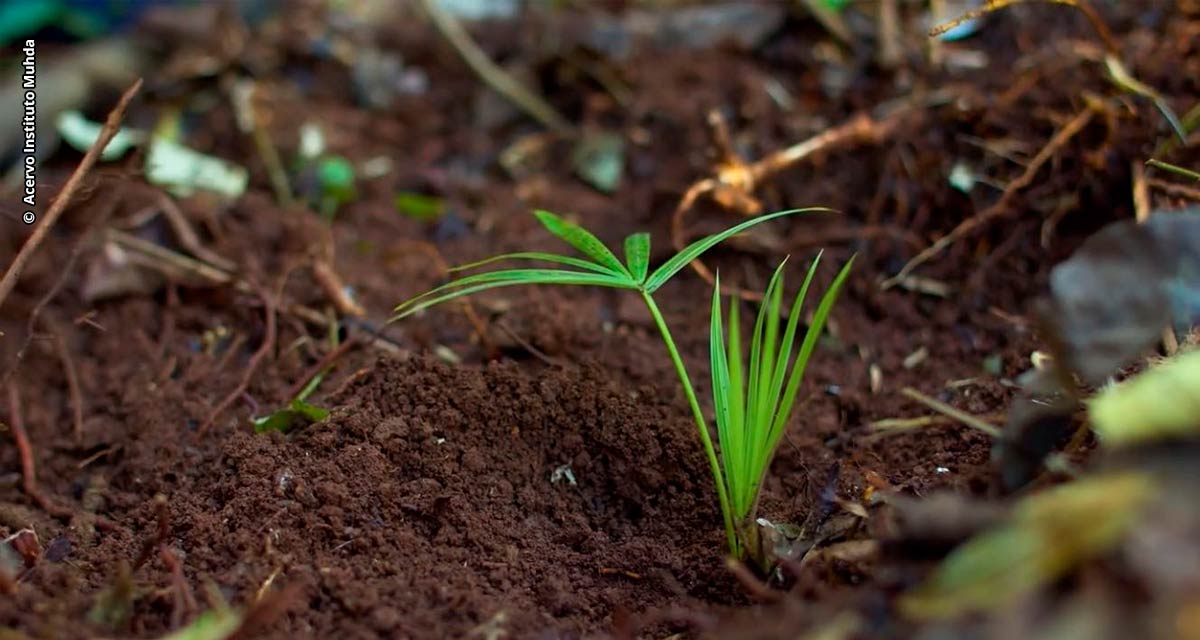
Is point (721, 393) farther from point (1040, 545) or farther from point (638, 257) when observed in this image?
point (1040, 545)

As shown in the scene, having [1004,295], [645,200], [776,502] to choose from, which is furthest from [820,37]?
[776,502]

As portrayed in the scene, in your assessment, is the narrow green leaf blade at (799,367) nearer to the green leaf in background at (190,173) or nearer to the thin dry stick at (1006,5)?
the thin dry stick at (1006,5)

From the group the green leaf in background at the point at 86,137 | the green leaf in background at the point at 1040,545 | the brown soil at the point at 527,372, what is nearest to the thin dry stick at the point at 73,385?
the brown soil at the point at 527,372

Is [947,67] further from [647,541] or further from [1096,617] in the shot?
[1096,617]

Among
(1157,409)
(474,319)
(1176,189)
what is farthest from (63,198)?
(1176,189)

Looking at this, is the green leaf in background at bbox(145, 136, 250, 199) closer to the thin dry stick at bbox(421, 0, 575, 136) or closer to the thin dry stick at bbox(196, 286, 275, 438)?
the thin dry stick at bbox(196, 286, 275, 438)
